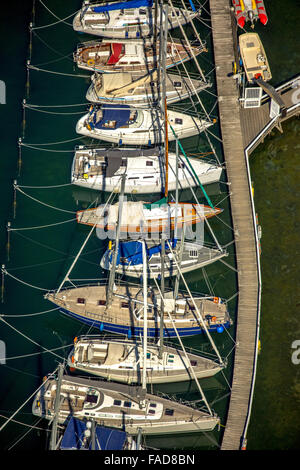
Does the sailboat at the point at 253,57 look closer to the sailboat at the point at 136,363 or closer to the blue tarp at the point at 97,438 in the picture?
the sailboat at the point at 136,363

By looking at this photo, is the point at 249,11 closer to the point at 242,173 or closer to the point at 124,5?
the point at 124,5

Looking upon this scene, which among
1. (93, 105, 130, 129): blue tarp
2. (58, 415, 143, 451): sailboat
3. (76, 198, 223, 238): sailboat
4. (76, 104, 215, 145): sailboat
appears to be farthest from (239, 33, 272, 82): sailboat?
(58, 415, 143, 451): sailboat

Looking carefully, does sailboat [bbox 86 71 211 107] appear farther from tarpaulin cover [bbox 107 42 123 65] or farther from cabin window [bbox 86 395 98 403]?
cabin window [bbox 86 395 98 403]

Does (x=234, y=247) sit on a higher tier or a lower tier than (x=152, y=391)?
higher

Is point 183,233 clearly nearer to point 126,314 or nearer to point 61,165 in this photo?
point 126,314

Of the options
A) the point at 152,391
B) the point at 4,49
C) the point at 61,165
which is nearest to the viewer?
the point at 152,391

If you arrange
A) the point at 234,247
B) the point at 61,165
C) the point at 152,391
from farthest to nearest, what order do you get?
the point at 61,165
the point at 234,247
the point at 152,391

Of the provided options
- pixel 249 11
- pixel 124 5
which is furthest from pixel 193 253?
pixel 124 5
